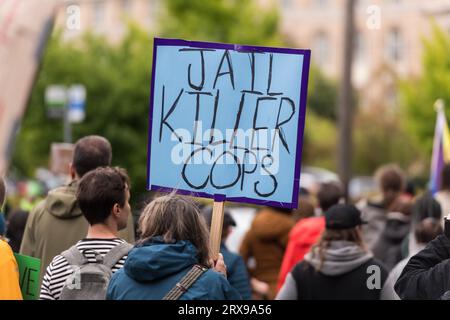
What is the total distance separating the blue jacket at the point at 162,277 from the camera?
4.08 m

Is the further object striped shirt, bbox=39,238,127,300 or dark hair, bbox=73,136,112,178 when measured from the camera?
dark hair, bbox=73,136,112,178

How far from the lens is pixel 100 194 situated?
16.3 ft

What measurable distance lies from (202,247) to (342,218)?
7.03 feet

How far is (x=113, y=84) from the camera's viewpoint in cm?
2694

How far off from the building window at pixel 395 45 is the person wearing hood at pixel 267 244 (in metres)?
65.4

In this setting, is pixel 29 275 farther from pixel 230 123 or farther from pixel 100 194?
pixel 230 123

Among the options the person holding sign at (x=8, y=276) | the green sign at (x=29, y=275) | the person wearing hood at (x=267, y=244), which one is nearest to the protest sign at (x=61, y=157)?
the person wearing hood at (x=267, y=244)

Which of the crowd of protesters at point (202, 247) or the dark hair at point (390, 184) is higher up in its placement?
the dark hair at point (390, 184)

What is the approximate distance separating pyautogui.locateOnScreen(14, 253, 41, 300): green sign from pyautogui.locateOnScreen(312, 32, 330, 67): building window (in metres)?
74.6

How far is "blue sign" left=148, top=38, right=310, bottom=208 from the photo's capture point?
16.2ft

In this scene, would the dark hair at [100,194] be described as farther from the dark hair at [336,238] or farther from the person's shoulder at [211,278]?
the dark hair at [336,238]

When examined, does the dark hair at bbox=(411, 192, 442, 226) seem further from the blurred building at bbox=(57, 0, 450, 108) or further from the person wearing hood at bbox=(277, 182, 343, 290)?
the blurred building at bbox=(57, 0, 450, 108)

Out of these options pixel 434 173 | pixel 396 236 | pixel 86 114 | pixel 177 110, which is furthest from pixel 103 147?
pixel 86 114

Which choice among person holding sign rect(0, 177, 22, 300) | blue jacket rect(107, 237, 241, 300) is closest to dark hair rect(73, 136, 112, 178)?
person holding sign rect(0, 177, 22, 300)
